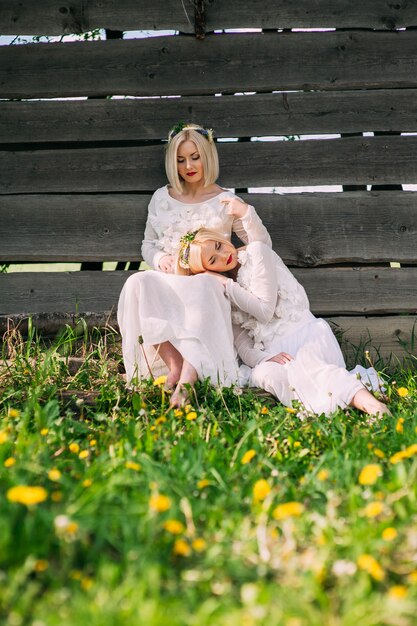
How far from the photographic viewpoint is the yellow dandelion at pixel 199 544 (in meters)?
1.61

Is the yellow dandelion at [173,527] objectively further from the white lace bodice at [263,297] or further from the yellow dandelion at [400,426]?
the white lace bodice at [263,297]

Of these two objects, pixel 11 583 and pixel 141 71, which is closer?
pixel 11 583

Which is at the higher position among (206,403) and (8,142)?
(8,142)

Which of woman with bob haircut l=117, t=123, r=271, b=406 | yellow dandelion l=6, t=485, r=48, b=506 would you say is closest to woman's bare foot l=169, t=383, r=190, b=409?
woman with bob haircut l=117, t=123, r=271, b=406

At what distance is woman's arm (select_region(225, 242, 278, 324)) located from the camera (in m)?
3.88

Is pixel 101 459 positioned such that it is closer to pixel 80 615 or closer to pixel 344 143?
pixel 80 615

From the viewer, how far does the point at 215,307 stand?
3758mm

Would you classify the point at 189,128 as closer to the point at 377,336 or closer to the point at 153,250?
the point at 153,250

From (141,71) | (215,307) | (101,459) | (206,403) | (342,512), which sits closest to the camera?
(342,512)

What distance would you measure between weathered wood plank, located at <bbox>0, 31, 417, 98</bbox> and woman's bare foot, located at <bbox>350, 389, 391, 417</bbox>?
91.6 inches

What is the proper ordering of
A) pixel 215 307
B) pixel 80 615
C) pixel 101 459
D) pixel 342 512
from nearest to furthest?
pixel 80 615, pixel 342 512, pixel 101 459, pixel 215 307

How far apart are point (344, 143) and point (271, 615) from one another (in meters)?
3.84

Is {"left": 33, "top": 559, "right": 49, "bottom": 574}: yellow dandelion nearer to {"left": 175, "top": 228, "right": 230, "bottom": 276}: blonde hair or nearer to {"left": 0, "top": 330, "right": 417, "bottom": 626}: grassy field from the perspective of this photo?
{"left": 0, "top": 330, "right": 417, "bottom": 626}: grassy field

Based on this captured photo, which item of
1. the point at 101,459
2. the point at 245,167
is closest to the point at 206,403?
the point at 101,459
